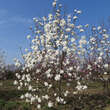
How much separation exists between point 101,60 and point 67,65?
1.73 meters

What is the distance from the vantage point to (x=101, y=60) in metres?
7.39

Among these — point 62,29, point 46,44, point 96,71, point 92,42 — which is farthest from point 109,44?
point 46,44

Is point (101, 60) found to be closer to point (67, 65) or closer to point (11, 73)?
point (67, 65)

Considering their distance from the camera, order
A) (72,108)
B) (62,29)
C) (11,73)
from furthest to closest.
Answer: (11,73) < (62,29) < (72,108)

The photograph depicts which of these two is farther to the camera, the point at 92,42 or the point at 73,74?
the point at 92,42

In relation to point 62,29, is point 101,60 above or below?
below

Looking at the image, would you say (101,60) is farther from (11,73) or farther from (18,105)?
(11,73)

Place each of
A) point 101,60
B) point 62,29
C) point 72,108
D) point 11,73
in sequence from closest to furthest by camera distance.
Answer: point 72,108 < point 62,29 < point 101,60 < point 11,73

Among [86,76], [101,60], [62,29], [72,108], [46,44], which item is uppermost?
[62,29]

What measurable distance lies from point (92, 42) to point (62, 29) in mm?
1691

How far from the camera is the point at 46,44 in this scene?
6.38 metres

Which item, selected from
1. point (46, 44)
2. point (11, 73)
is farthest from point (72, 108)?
point (11, 73)

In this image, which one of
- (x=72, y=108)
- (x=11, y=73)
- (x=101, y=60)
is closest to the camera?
(x=72, y=108)

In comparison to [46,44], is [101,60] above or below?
below
